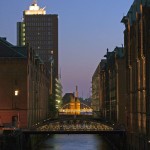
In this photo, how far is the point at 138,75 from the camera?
74625 mm

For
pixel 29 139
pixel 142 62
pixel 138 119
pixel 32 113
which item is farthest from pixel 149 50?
pixel 32 113

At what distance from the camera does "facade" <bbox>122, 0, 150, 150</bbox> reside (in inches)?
2645

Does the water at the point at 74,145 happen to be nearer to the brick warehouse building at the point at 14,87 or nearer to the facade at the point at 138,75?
the brick warehouse building at the point at 14,87

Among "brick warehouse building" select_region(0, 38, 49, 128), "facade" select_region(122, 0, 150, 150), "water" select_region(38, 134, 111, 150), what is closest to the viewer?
"facade" select_region(122, 0, 150, 150)

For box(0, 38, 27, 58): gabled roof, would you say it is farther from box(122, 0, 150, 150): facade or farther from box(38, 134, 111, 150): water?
box(122, 0, 150, 150): facade

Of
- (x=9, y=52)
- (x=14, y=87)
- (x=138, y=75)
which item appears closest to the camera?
(x=138, y=75)

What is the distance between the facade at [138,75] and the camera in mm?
67188

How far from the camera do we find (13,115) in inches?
3883

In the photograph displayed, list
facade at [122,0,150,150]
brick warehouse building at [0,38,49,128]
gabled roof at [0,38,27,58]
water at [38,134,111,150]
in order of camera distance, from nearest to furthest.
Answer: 1. facade at [122,0,150,150]
2. brick warehouse building at [0,38,49,128]
3. gabled roof at [0,38,27,58]
4. water at [38,134,111,150]

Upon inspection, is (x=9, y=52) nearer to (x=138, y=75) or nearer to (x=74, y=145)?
(x=74, y=145)

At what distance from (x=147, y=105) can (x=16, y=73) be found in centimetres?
3774

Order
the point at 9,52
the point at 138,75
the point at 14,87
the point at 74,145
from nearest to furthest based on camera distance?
the point at 138,75
the point at 14,87
the point at 9,52
the point at 74,145

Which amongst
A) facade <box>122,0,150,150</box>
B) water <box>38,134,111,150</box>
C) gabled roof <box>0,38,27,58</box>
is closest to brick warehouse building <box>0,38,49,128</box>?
gabled roof <box>0,38,27,58</box>

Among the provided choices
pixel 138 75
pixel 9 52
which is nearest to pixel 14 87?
pixel 9 52
